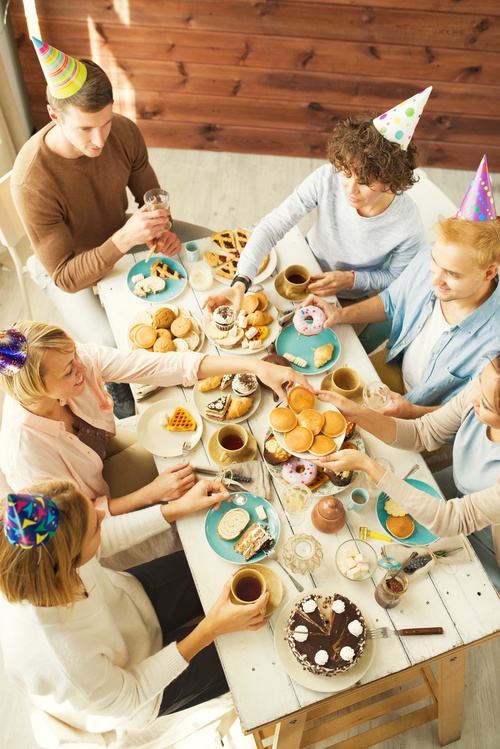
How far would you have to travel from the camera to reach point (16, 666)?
145 cm

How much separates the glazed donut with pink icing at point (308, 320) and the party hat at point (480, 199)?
0.61 meters

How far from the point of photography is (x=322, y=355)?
86.4 inches

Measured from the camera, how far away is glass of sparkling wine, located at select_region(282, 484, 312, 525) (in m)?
1.85

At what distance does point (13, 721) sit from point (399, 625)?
5.39ft

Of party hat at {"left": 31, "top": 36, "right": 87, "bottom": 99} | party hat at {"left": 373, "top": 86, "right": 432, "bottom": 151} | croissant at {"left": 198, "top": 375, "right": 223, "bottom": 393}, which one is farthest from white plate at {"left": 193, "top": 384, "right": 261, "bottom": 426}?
party hat at {"left": 31, "top": 36, "right": 87, "bottom": 99}

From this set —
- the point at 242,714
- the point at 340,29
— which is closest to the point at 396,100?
the point at 340,29

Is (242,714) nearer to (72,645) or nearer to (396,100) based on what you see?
(72,645)

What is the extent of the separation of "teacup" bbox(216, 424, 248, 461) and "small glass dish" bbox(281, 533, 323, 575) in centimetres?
33

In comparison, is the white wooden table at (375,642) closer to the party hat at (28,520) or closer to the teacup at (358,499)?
the teacup at (358,499)

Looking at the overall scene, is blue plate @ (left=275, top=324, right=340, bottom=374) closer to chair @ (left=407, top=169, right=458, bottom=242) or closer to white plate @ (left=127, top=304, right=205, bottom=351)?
white plate @ (left=127, top=304, right=205, bottom=351)

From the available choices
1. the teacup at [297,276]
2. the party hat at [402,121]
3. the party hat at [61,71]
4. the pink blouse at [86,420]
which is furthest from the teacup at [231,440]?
the party hat at [61,71]

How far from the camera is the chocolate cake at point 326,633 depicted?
158 centimetres

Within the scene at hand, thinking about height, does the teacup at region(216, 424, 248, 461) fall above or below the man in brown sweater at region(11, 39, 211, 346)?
below

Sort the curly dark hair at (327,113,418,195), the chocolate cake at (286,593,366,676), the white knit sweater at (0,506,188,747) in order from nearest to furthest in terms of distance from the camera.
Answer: the white knit sweater at (0,506,188,747) < the chocolate cake at (286,593,366,676) < the curly dark hair at (327,113,418,195)
